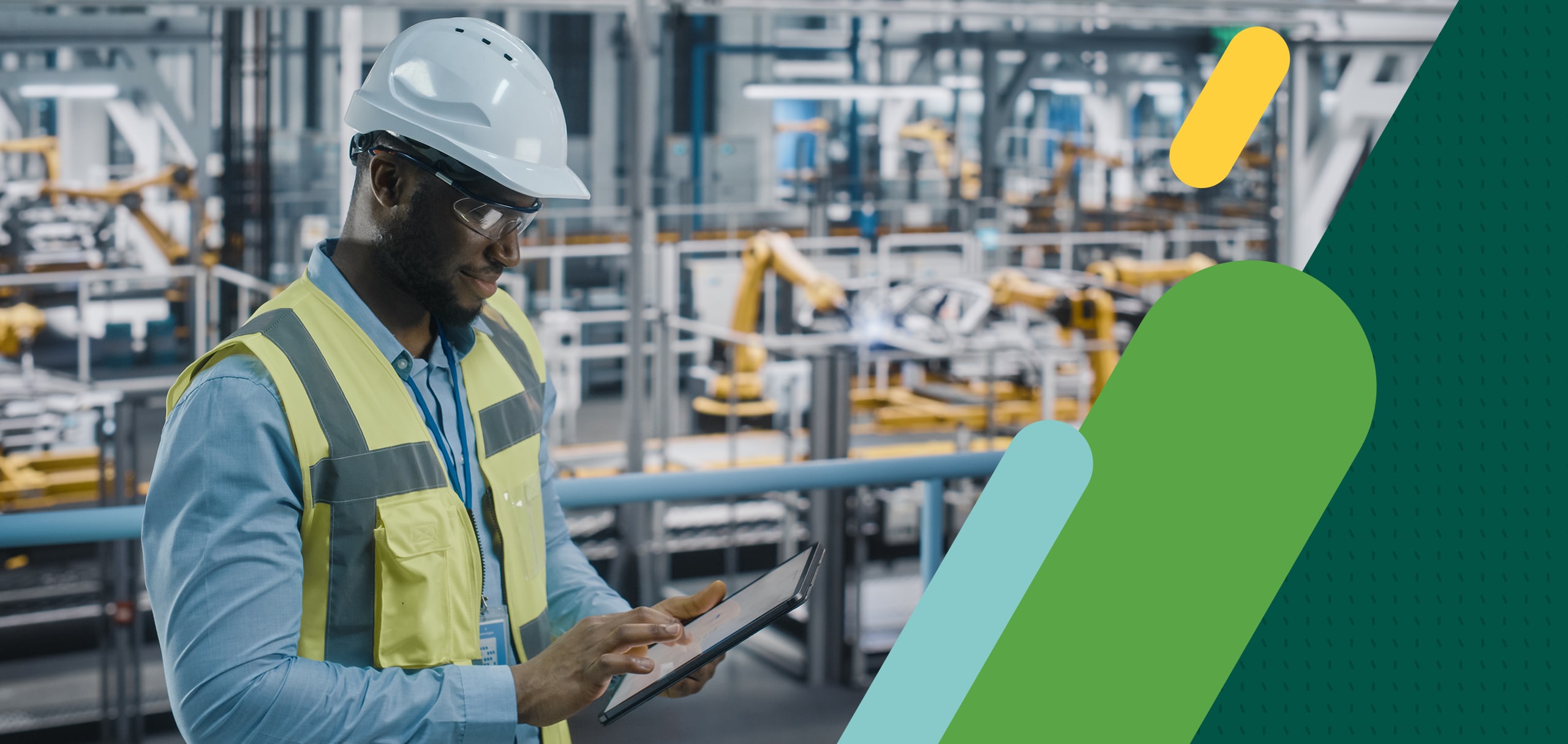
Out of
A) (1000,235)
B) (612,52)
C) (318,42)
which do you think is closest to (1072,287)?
(1000,235)

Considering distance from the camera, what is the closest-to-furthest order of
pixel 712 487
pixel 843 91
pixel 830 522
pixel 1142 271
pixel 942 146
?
1. pixel 712 487
2. pixel 830 522
3. pixel 1142 271
4. pixel 843 91
5. pixel 942 146

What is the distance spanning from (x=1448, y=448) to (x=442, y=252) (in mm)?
1413

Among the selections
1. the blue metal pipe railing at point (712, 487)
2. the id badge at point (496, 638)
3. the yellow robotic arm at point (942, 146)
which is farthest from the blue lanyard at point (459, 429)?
the yellow robotic arm at point (942, 146)

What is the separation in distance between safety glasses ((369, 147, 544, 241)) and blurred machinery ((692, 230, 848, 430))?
635 cm

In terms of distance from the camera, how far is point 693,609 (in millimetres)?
1263

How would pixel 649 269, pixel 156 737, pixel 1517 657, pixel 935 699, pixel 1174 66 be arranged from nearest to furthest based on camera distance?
pixel 935 699 → pixel 1517 657 → pixel 156 737 → pixel 649 269 → pixel 1174 66

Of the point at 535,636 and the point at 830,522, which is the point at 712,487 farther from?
the point at 830,522

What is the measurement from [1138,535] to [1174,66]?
44.0 feet

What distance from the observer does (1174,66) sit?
46.5ft

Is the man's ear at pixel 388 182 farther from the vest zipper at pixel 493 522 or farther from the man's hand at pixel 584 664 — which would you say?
the man's hand at pixel 584 664

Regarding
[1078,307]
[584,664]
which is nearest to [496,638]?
[584,664]

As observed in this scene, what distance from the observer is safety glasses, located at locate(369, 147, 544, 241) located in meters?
1.07

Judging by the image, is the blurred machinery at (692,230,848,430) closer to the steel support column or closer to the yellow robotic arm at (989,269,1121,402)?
the yellow robotic arm at (989,269,1121,402)

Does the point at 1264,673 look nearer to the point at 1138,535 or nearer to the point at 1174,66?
the point at 1138,535
